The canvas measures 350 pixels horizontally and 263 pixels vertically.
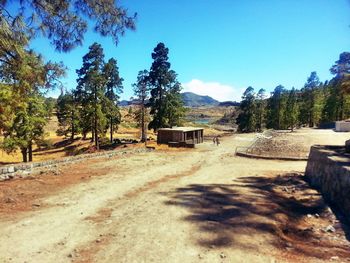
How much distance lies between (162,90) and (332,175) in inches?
1463

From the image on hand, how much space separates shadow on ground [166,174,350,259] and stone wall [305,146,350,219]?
0.56 metres

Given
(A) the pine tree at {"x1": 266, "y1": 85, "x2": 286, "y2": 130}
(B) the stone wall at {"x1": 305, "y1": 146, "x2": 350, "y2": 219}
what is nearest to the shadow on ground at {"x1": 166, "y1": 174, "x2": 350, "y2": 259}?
(B) the stone wall at {"x1": 305, "y1": 146, "x2": 350, "y2": 219}

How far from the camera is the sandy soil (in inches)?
380

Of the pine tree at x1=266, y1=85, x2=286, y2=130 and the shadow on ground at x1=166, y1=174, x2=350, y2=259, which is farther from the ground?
the pine tree at x1=266, y1=85, x2=286, y2=130

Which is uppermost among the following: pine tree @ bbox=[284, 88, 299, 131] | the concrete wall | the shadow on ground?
pine tree @ bbox=[284, 88, 299, 131]

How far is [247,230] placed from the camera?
11.4 metres

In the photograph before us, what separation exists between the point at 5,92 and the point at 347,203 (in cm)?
1986

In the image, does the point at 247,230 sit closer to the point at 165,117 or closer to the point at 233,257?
the point at 233,257

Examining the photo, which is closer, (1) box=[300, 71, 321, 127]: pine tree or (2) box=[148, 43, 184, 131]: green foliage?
(2) box=[148, 43, 184, 131]: green foliage

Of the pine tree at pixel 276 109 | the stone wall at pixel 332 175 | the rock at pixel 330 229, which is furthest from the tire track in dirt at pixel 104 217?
the pine tree at pixel 276 109

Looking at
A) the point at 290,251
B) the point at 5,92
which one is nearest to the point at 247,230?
the point at 290,251

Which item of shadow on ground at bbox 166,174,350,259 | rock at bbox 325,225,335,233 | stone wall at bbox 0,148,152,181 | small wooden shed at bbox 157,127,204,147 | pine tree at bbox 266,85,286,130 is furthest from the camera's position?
pine tree at bbox 266,85,286,130

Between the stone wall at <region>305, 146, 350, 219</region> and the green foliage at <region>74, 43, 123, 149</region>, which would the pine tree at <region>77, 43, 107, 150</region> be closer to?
the green foliage at <region>74, 43, 123, 149</region>

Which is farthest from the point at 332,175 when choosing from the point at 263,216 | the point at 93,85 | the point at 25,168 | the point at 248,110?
the point at 248,110
